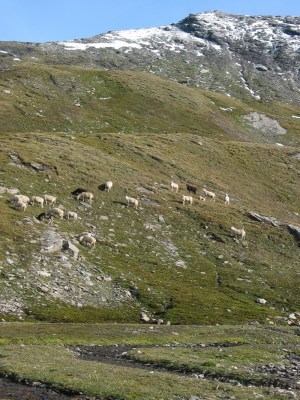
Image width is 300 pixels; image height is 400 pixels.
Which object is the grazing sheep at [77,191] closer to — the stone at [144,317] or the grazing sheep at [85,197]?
the grazing sheep at [85,197]

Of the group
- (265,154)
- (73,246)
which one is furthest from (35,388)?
(265,154)

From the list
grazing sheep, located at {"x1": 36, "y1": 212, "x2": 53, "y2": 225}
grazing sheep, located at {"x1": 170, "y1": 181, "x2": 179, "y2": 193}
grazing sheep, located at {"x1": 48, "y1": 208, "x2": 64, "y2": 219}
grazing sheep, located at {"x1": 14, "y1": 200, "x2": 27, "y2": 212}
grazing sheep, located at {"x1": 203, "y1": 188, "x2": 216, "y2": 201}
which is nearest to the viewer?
grazing sheep, located at {"x1": 36, "y1": 212, "x2": 53, "y2": 225}

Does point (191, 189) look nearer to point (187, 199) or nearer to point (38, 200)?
point (187, 199)

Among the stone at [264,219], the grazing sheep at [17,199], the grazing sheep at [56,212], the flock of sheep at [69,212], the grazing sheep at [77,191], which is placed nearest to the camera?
the flock of sheep at [69,212]

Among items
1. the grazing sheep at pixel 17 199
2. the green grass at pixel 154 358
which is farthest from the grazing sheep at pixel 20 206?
the green grass at pixel 154 358

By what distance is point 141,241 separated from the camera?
198ft

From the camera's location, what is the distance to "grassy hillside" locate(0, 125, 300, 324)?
46375 millimetres

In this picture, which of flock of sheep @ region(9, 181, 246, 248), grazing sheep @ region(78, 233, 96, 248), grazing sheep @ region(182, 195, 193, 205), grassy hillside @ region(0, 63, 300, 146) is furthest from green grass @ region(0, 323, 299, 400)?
grassy hillside @ region(0, 63, 300, 146)

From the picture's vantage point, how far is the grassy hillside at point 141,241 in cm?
4638

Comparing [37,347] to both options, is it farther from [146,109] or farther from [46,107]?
[146,109]

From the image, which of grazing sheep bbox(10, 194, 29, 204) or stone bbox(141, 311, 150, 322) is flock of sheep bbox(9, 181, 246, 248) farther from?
stone bbox(141, 311, 150, 322)

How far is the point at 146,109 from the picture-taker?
143m

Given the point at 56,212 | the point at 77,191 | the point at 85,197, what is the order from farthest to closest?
the point at 77,191 < the point at 85,197 < the point at 56,212

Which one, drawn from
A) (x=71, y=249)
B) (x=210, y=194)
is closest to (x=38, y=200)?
(x=71, y=249)
